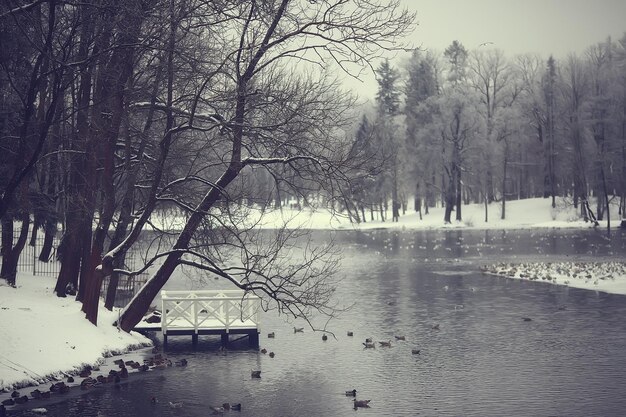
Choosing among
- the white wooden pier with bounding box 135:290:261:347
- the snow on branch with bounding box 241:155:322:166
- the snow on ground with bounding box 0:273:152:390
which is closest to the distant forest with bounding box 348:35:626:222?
the white wooden pier with bounding box 135:290:261:347

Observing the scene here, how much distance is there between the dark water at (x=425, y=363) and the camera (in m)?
18.8

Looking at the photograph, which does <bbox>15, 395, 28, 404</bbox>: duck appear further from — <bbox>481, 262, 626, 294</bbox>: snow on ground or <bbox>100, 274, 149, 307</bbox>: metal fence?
<bbox>481, 262, 626, 294</bbox>: snow on ground

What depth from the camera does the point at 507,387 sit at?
2055 centimetres

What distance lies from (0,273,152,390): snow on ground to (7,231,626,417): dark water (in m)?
1.70

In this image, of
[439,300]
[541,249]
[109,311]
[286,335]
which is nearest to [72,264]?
[109,311]

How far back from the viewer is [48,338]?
22.0m

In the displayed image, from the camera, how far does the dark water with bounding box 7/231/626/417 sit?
18781 mm

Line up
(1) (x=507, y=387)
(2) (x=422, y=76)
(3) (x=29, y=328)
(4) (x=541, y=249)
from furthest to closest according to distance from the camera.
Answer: (2) (x=422, y=76), (4) (x=541, y=249), (3) (x=29, y=328), (1) (x=507, y=387)

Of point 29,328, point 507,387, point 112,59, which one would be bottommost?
point 507,387

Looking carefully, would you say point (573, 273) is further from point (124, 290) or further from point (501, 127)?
point (501, 127)

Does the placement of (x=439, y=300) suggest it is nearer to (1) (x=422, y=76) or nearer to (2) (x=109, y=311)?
(2) (x=109, y=311)

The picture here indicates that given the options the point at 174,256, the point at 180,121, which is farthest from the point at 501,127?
the point at 174,256

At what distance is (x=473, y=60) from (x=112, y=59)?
298 feet

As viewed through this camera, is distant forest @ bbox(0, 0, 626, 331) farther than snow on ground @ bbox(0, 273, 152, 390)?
Yes
